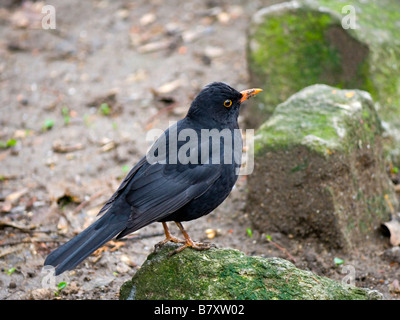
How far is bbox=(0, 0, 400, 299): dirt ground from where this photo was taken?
15.7 feet

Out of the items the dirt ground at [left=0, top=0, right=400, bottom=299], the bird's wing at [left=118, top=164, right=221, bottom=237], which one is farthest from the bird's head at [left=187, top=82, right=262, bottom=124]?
the dirt ground at [left=0, top=0, right=400, bottom=299]

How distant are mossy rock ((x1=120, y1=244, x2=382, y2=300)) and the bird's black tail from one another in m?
0.39

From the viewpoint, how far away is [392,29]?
6664 millimetres

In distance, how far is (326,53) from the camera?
6531 millimetres

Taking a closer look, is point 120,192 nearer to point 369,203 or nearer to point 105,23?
point 369,203

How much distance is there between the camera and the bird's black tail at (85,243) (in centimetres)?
355

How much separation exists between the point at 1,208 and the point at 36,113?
7.91 feet

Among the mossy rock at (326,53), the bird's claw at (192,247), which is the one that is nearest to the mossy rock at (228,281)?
the bird's claw at (192,247)

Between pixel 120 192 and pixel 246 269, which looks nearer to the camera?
pixel 246 269

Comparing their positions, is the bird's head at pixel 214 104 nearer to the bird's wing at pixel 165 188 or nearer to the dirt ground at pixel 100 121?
the bird's wing at pixel 165 188

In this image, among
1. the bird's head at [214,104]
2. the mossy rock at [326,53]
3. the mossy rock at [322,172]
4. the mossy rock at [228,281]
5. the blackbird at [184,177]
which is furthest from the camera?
the mossy rock at [326,53]
